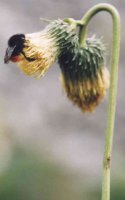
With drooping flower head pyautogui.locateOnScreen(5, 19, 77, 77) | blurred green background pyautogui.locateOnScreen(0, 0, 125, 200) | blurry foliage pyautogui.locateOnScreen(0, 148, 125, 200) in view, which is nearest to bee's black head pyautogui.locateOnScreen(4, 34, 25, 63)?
drooping flower head pyautogui.locateOnScreen(5, 19, 77, 77)

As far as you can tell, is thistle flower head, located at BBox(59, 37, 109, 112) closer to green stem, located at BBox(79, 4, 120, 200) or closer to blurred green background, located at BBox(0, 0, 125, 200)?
green stem, located at BBox(79, 4, 120, 200)

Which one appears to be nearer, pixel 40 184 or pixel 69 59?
pixel 69 59

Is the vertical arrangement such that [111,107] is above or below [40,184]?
below

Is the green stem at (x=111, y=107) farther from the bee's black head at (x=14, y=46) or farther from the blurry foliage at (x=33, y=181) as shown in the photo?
the blurry foliage at (x=33, y=181)

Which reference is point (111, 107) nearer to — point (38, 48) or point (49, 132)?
point (38, 48)

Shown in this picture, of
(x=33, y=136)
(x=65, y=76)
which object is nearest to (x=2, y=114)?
(x=33, y=136)

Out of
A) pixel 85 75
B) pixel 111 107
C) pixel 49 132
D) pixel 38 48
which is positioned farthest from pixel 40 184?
pixel 111 107

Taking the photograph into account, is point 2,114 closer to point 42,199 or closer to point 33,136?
point 33,136
